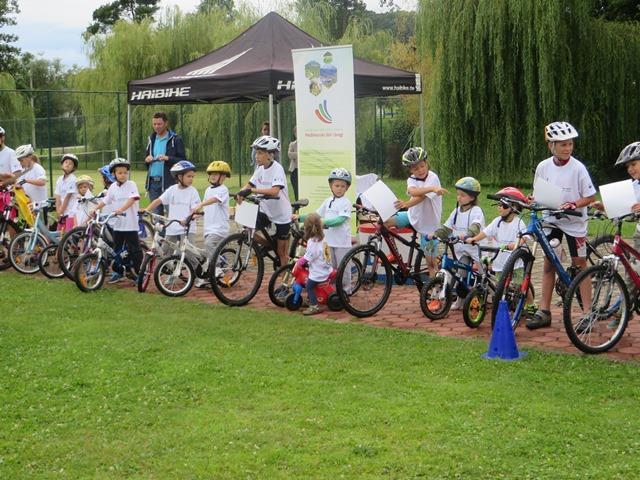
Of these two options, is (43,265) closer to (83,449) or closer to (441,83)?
(83,449)

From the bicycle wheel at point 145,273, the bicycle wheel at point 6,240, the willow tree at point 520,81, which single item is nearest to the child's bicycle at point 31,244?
the bicycle wheel at point 6,240

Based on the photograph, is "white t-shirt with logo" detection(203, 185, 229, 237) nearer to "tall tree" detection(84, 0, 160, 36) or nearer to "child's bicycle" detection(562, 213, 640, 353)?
"child's bicycle" detection(562, 213, 640, 353)

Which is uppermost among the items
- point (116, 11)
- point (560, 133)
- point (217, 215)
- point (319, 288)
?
point (116, 11)

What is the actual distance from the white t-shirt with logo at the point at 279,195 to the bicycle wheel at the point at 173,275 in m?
1.05

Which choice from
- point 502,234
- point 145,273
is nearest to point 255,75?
point 145,273

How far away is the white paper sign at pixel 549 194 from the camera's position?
7230 mm

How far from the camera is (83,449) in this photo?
493 centimetres

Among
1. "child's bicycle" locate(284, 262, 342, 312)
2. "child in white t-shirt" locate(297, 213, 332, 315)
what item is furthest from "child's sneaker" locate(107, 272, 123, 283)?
"child in white t-shirt" locate(297, 213, 332, 315)

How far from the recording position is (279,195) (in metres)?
9.66

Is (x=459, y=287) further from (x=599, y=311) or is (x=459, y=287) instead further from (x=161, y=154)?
(x=161, y=154)

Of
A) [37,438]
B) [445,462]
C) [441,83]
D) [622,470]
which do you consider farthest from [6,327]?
[441,83]

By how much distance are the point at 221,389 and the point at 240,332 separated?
1.80 meters

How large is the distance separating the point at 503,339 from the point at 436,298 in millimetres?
1567

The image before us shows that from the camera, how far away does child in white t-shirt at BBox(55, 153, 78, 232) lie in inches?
454
